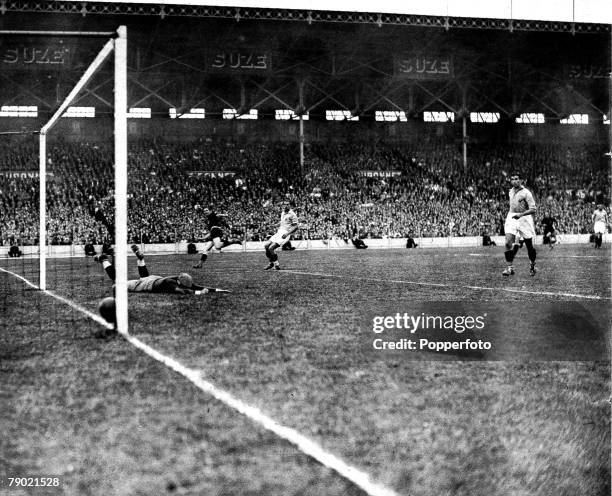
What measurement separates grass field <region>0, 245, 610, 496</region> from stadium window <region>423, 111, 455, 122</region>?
1577 inches

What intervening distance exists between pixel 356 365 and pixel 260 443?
1.74 metres

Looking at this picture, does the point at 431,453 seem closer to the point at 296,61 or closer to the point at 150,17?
the point at 150,17

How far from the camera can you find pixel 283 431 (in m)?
3.30

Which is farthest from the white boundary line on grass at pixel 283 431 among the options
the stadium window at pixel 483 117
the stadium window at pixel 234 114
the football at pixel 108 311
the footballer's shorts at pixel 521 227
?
the stadium window at pixel 483 117

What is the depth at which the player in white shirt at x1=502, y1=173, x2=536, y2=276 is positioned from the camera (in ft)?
41.8

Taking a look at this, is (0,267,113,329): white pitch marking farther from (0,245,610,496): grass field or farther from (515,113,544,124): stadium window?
(515,113,544,124): stadium window

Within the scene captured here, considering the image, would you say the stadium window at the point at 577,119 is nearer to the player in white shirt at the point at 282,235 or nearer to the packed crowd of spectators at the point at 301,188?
the packed crowd of spectators at the point at 301,188

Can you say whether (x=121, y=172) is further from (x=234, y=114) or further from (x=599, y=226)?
(x=234, y=114)

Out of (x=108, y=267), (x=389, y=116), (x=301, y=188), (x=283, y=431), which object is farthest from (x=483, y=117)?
(x=283, y=431)

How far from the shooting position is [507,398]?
12.8 ft

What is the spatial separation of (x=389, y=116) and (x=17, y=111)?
71.7 ft

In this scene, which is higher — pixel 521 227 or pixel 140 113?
pixel 140 113

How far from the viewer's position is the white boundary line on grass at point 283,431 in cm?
272

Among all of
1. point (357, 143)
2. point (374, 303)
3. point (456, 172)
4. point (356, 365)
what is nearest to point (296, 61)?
point (357, 143)
